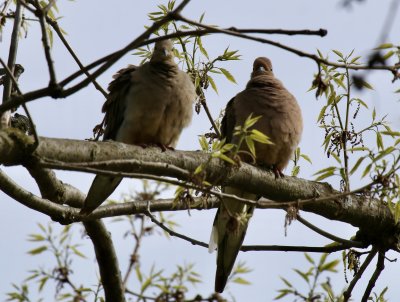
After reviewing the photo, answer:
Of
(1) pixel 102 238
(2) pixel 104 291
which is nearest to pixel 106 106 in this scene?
(1) pixel 102 238

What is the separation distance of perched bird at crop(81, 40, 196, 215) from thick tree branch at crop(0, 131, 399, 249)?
0.59 m

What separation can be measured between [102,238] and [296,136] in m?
1.52

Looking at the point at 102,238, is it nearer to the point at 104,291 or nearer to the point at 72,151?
the point at 104,291

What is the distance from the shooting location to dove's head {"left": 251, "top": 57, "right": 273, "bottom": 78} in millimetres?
5572

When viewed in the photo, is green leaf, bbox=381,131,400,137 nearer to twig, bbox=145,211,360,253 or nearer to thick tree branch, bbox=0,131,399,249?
thick tree branch, bbox=0,131,399,249

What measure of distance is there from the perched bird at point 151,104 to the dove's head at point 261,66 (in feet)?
3.42

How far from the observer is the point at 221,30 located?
237 centimetres

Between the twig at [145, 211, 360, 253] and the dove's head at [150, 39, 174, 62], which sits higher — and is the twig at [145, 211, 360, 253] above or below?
below

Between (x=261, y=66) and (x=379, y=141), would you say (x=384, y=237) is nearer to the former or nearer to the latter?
(x=379, y=141)

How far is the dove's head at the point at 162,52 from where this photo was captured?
4.74 metres

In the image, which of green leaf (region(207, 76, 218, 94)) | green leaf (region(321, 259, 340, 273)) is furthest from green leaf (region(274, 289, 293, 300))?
green leaf (region(207, 76, 218, 94))

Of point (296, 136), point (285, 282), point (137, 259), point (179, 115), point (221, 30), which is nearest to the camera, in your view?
point (221, 30)

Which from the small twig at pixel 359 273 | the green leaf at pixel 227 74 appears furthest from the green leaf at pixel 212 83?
the small twig at pixel 359 273

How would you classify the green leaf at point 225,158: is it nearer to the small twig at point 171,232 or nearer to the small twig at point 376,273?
the small twig at point 171,232
